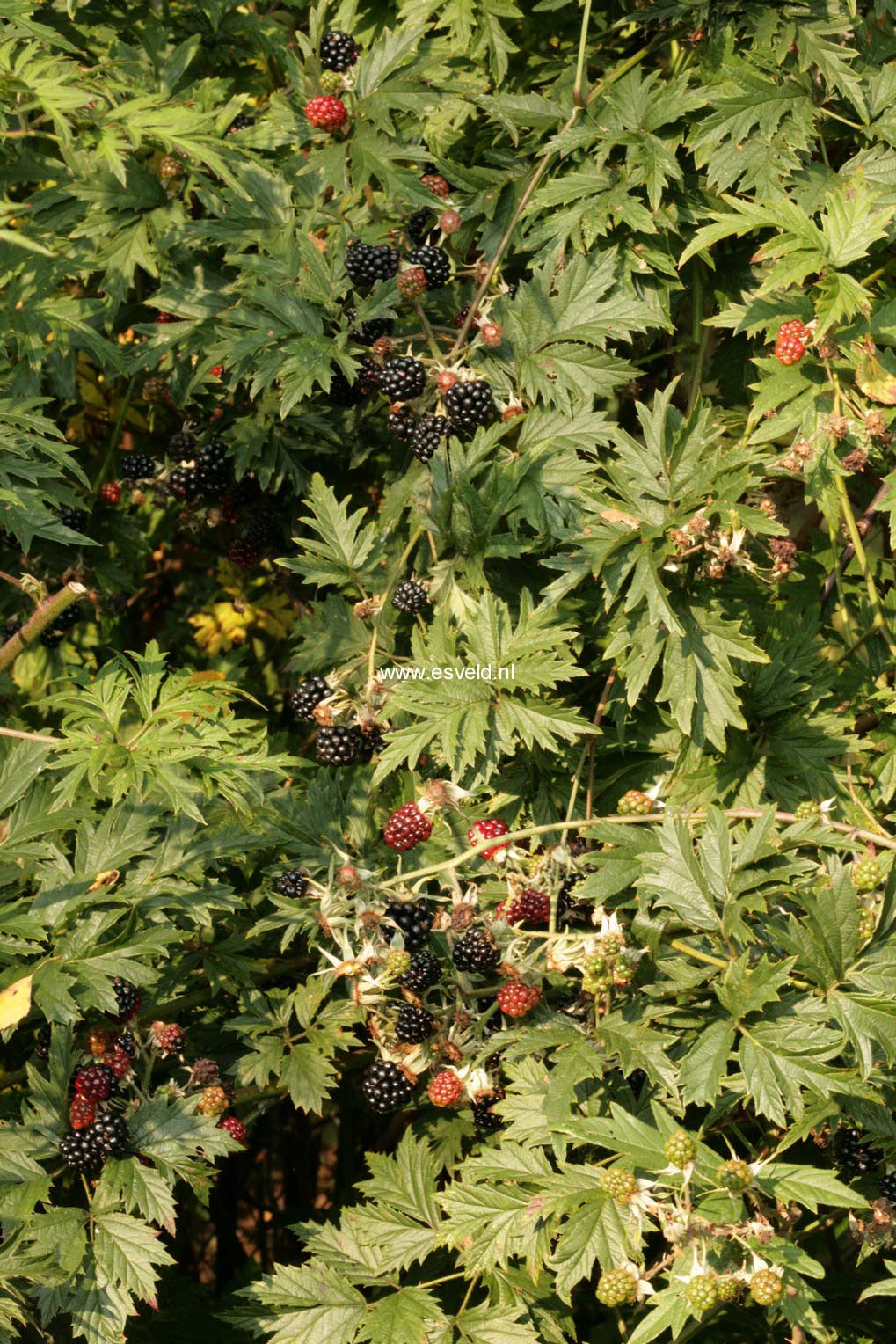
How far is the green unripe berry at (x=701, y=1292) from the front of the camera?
6.68ft

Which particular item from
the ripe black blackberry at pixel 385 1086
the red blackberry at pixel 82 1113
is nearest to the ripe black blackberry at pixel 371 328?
the ripe black blackberry at pixel 385 1086

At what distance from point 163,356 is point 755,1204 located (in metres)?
2.34

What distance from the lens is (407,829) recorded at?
2588 millimetres

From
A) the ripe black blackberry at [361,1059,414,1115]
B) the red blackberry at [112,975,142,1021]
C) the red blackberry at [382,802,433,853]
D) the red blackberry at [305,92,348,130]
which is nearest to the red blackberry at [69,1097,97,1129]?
the red blackberry at [112,975,142,1021]

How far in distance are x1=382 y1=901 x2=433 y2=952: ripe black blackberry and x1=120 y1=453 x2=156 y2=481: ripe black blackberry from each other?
1531mm

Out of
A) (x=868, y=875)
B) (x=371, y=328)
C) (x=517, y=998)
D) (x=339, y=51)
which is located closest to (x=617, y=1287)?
(x=517, y=998)

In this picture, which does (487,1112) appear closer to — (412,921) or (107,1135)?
(412,921)

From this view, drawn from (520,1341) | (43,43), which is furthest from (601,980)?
(43,43)

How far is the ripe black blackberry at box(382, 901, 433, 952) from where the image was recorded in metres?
2.54

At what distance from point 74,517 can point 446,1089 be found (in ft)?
5.98

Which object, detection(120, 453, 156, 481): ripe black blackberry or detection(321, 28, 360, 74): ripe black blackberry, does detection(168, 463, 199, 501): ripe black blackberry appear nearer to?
detection(120, 453, 156, 481): ripe black blackberry

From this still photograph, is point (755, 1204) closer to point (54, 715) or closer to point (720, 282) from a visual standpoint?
point (720, 282)

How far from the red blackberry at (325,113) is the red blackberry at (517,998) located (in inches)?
72.5

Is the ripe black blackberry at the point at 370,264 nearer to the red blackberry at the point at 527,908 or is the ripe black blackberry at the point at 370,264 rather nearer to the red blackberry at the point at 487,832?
the red blackberry at the point at 487,832
